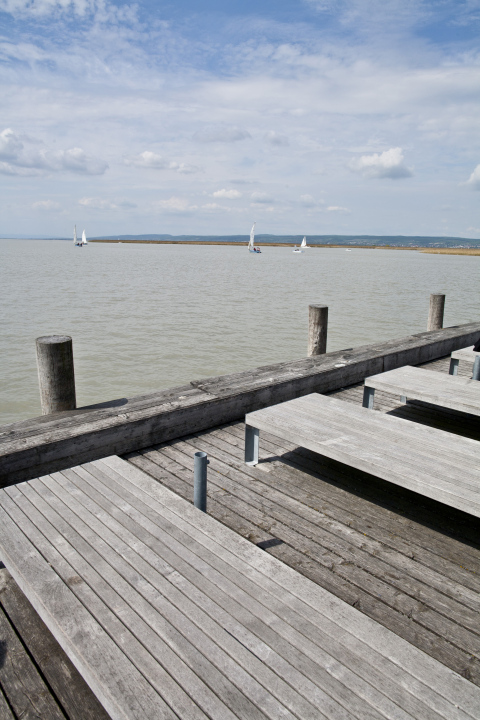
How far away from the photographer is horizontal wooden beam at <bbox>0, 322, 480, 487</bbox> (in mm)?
3621

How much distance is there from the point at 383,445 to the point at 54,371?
3054mm

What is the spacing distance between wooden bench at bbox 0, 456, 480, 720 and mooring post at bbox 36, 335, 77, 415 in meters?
2.05

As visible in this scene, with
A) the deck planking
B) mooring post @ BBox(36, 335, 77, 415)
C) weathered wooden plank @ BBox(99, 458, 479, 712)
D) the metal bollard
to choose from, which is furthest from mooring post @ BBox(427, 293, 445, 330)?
weathered wooden plank @ BBox(99, 458, 479, 712)

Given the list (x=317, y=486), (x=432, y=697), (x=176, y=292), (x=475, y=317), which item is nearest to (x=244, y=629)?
(x=432, y=697)

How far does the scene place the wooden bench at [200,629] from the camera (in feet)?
5.34

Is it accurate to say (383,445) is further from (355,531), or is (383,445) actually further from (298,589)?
(298,589)

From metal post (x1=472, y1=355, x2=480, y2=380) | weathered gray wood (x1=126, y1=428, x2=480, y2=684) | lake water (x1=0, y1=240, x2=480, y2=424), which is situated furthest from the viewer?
lake water (x1=0, y1=240, x2=480, y2=424)

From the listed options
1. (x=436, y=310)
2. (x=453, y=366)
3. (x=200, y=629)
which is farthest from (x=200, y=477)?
(x=436, y=310)

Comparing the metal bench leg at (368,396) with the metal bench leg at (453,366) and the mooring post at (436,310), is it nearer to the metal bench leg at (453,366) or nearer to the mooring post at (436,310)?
the metal bench leg at (453,366)

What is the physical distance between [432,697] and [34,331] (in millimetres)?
16672

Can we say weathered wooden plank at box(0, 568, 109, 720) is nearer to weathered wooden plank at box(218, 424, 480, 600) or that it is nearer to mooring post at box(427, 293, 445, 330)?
weathered wooden plank at box(218, 424, 480, 600)

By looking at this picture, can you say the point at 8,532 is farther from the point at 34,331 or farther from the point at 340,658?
the point at 34,331

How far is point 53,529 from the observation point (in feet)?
8.30

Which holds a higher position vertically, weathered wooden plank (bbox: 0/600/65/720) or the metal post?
the metal post
